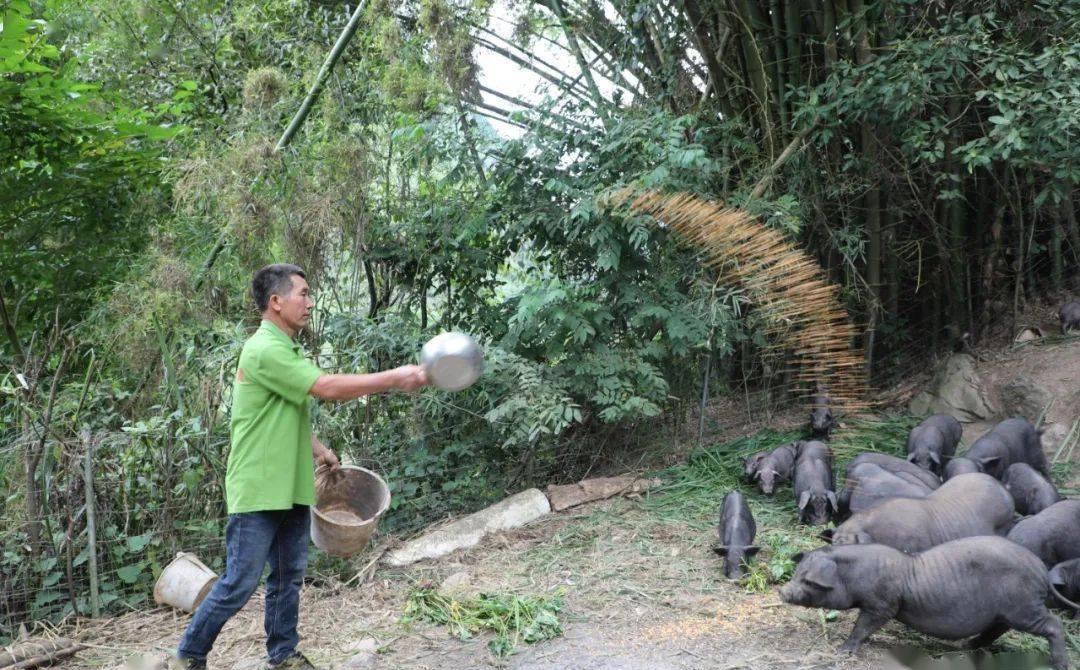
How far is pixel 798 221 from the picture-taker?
22.4 feet

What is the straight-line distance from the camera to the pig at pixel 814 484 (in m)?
6.13

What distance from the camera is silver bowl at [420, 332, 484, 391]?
3.67 m

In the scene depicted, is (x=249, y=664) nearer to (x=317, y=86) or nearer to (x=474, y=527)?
(x=474, y=527)

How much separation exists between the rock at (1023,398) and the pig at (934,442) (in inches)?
24.0

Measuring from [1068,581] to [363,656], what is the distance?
337cm

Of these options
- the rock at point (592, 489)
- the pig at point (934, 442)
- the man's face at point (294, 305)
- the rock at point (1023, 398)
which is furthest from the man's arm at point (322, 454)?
the rock at point (1023, 398)

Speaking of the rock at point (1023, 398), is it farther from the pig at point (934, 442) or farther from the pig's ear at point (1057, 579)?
the pig's ear at point (1057, 579)

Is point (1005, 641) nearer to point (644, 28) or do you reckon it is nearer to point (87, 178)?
point (644, 28)

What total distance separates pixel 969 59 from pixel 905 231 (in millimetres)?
2134

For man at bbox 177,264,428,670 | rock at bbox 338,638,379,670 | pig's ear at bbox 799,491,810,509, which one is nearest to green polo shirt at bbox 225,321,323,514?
man at bbox 177,264,428,670

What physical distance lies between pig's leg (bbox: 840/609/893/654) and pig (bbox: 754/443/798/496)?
7.46 ft

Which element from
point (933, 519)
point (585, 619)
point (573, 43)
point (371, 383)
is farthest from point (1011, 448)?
point (371, 383)

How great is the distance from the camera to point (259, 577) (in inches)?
159

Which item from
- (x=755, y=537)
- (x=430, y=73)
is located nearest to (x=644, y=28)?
(x=430, y=73)
